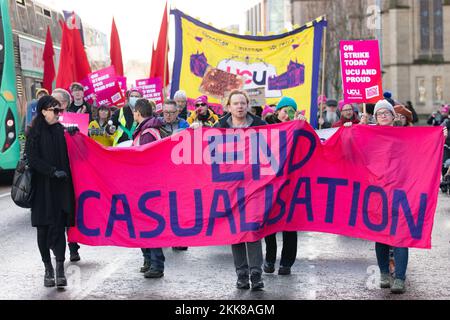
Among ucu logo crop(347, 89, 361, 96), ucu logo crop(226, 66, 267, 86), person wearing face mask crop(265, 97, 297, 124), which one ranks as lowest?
person wearing face mask crop(265, 97, 297, 124)

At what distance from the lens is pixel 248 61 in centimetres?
1563

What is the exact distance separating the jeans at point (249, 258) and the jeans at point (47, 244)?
154 centimetres

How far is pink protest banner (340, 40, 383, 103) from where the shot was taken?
39.0 feet

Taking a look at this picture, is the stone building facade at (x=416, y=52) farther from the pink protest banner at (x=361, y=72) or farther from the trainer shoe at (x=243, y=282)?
the trainer shoe at (x=243, y=282)

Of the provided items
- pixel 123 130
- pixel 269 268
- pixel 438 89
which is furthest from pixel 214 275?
pixel 438 89

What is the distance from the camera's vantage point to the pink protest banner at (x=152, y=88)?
64.5 ft

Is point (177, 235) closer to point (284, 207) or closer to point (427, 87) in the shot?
point (284, 207)

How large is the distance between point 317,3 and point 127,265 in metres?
61.2

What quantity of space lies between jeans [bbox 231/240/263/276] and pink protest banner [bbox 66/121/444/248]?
0.33 ft

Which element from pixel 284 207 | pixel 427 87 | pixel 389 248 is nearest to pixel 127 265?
pixel 284 207

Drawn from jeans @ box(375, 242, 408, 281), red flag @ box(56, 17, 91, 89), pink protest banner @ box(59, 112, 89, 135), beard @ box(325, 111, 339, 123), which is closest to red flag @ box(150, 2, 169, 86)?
red flag @ box(56, 17, 91, 89)

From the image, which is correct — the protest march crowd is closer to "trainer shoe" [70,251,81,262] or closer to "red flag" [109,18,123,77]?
"trainer shoe" [70,251,81,262]

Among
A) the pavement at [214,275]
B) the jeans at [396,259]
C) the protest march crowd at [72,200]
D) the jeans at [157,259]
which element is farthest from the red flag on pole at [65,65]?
the jeans at [396,259]

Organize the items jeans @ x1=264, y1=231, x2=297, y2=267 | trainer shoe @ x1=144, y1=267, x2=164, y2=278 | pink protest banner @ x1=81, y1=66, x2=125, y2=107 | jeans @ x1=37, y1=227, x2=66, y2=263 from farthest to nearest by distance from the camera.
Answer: pink protest banner @ x1=81, y1=66, x2=125, y2=107 → jeans @ x1=264, y1=231, x2=297, y2=267 → trainer shoe @ x1=144, y1=267, x2=164, y2=278 → jeans @ x1=37, y1=227, x2=66, y2=263
